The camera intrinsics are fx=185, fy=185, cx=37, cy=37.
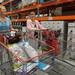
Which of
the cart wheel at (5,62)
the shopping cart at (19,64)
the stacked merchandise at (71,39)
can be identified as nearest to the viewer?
the shopping cart at (19,64)

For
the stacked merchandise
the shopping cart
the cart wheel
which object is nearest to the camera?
the shopping cart

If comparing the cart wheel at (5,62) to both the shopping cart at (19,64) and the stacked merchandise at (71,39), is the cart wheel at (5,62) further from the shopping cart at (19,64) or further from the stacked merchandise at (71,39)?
the stacked merchandise at (71,39)

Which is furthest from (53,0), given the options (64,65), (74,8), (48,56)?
(48,56)

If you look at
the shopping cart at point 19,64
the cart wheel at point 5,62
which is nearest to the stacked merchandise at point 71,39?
the shopping cart at point 19,64

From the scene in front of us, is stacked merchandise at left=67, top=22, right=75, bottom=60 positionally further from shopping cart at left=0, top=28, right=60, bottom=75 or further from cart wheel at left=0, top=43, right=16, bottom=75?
cart wheel at left=0, top=43, right=16, bottom=75

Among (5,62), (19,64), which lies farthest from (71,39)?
(19,64)

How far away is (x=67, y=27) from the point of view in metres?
3.14

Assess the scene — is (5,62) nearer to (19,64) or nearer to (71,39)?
(19,64)

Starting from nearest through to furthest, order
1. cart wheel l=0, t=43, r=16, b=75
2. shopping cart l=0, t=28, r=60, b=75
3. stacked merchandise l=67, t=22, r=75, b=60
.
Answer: shopping cart l=0, t=28, r=60, b=75 → cart wheel l=0, t=43, r=16, b=75 → stacked merchandise l=67, t=22, r=75, b=60

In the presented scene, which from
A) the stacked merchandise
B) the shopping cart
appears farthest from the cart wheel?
the stacked merchandise

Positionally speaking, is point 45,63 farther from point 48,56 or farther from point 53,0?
point 53,0

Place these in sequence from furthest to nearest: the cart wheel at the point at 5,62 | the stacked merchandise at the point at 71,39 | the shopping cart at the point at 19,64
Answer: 1. the stacked merchandise at the point at 71,39
2. the cart wheel at the point at 5,62
3. the shopping cart at the point at 19,64

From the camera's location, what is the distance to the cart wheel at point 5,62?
1.68 m

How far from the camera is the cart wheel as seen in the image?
1.68 metres
